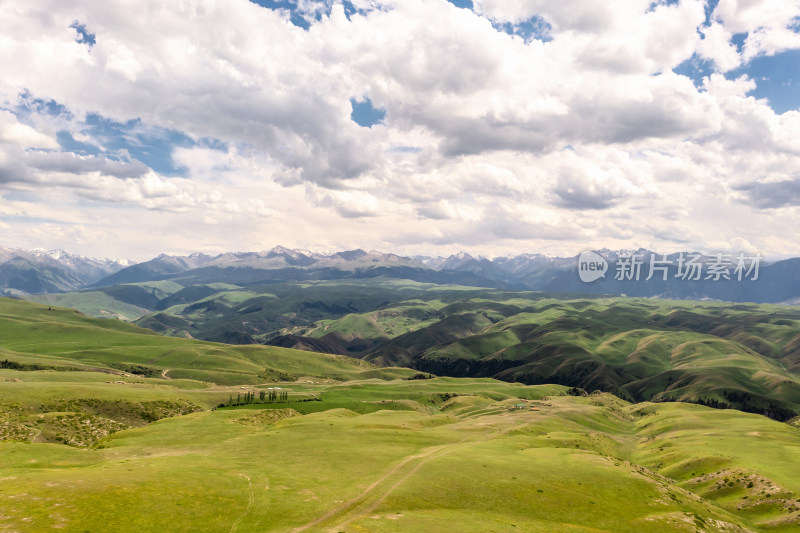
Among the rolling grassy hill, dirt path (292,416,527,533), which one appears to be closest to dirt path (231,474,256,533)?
the rolling grassy hill

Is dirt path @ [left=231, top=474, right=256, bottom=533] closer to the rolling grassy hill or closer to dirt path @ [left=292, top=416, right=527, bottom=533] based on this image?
the rolling grassy hill

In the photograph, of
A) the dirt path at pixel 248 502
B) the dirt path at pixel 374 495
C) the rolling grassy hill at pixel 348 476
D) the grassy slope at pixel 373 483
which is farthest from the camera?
the dirt path at pixel 374 495

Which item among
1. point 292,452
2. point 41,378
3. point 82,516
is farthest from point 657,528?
point 41,378

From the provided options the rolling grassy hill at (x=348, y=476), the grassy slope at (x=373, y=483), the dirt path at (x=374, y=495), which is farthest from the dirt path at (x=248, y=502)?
the dirt path at (x=374, y=495)

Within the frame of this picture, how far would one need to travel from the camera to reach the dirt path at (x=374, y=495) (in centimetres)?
5478

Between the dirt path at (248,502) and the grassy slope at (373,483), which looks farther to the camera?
the grassy slope at (373,483)

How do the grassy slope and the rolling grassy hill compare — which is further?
the rolling grassy hill

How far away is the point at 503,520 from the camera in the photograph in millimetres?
59406

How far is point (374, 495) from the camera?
64250 mm

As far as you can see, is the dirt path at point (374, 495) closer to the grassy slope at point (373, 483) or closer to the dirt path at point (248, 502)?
the grassy slope at point (373, 483)

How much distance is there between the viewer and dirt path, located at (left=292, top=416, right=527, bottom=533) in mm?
54778

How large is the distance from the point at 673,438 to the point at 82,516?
6748 inches

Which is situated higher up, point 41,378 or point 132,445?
point 132,445

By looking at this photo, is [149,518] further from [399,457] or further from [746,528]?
[746,528]
